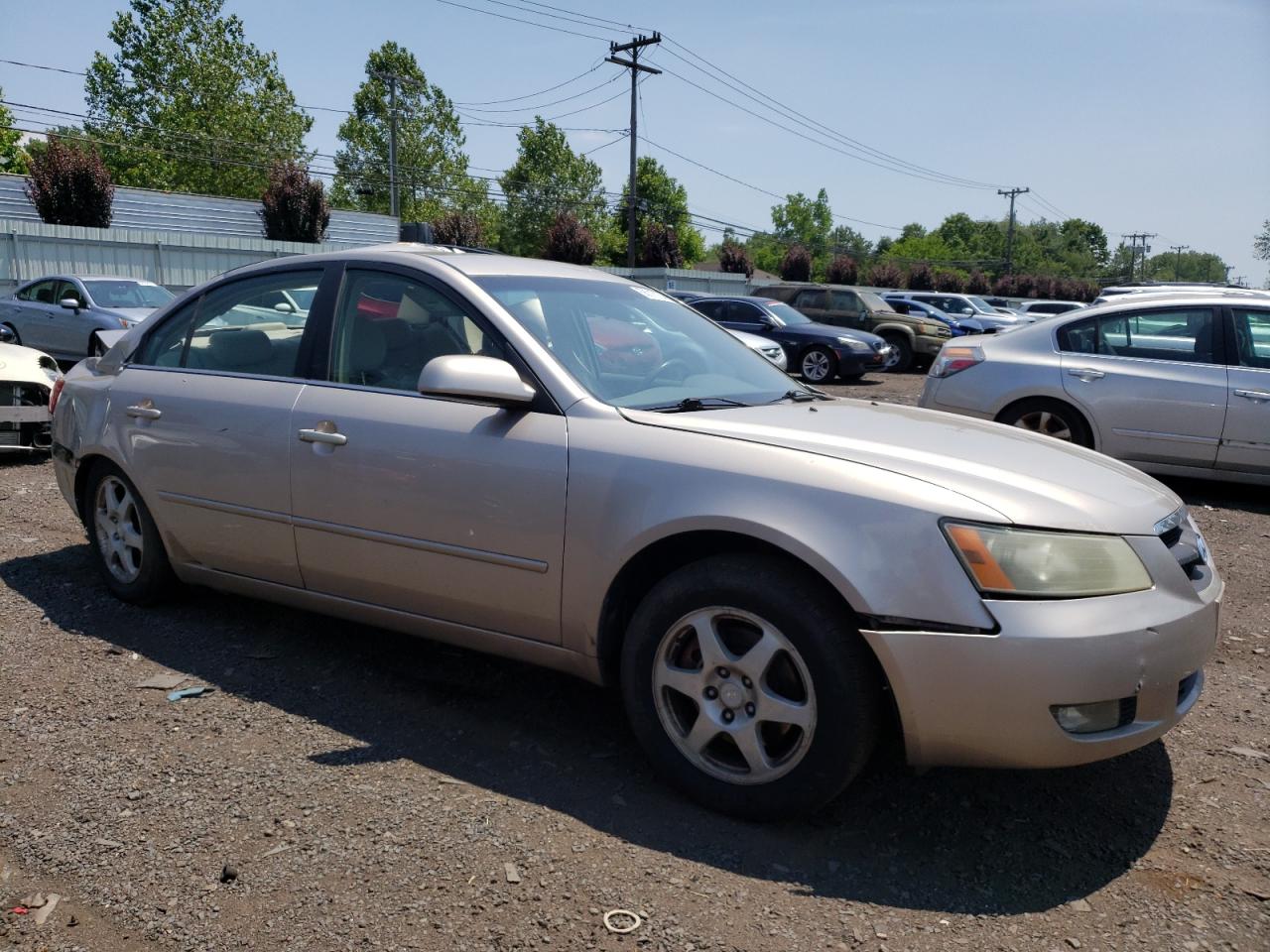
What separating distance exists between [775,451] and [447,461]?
1.12 meters

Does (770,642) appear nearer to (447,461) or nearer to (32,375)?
(447,461)

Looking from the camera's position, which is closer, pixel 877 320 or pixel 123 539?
pixel 123 539

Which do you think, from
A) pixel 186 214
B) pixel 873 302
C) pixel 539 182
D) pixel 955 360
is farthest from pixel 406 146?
pixel 955 360

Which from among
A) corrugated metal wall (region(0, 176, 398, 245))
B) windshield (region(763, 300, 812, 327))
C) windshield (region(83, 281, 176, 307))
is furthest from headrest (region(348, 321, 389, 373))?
corrugated metal wall (region(0, 176, 398, 245))

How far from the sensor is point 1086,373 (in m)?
7.79

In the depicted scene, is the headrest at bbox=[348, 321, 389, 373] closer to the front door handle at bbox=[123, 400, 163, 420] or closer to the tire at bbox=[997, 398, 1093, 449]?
the front door handle at bbox=[123, 400, 163, 420]

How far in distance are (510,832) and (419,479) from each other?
1.20 metres

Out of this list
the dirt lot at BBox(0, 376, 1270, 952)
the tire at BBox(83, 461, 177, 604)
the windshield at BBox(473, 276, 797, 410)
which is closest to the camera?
the dirt lot at BBox(0, 376, 1270, 952)

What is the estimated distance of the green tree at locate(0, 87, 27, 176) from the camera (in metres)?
56.0

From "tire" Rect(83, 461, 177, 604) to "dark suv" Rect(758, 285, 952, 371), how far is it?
62.7 ft

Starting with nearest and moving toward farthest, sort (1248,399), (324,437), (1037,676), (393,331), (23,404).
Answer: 1. (1037,676)
2. (324,437)
3. (393,331)
4. (1248,399)
5. (23,404)

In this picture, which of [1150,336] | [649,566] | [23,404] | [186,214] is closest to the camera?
[649,566]

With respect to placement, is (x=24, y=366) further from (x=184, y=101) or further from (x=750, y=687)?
(x=184, y=101)

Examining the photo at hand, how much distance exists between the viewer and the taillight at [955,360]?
824 cm
